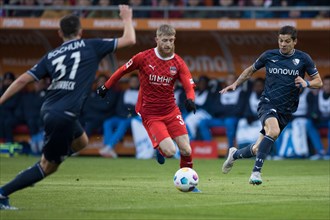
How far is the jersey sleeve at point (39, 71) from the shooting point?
1070cm

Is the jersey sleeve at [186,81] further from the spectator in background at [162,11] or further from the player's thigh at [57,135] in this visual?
the spectator in background at [162,11]

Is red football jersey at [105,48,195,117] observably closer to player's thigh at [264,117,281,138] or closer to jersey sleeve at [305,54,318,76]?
player's thigh at [264,117,281,138]

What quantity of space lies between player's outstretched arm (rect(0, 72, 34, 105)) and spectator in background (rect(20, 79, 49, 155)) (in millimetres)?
14628

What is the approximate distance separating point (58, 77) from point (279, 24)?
45.0 ft

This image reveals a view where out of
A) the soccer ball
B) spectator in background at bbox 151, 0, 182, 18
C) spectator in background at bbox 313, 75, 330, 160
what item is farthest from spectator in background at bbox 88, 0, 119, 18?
the soccer ball

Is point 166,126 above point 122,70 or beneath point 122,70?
beneath

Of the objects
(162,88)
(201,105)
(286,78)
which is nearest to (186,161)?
(162,88)

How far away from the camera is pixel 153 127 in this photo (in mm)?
13984

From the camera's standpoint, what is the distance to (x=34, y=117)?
2541 cm

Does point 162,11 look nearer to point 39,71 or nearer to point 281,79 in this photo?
point 281,79

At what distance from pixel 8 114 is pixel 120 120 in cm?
343

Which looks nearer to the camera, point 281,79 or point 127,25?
point 127,25

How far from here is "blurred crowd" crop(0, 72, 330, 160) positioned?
77.9ft

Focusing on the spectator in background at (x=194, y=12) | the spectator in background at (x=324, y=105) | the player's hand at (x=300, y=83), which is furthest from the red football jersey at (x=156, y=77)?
the spectator in background at (x=194, y=12)
